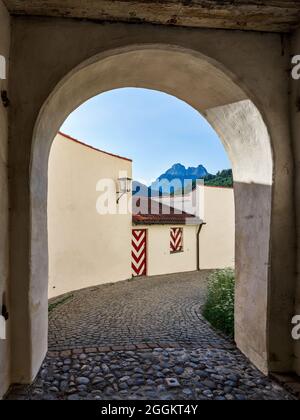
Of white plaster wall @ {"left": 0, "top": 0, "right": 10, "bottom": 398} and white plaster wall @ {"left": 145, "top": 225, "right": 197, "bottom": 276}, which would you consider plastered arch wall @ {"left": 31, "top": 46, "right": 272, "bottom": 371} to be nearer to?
white plaster wall @ {"left": 0, "top": 0, "right": 10, "bottom": 398}

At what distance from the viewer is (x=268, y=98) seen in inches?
115

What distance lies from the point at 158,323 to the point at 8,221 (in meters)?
3.13

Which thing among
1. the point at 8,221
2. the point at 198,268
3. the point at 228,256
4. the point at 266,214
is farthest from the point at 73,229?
the point at 228,256

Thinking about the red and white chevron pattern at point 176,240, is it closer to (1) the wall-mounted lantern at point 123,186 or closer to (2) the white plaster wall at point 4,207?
(1) the wall-mounted lantern at point 123,186

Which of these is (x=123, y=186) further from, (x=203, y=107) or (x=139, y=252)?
(x=203, y=107)

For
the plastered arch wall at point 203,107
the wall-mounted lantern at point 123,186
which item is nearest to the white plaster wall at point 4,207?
the plastered arch wall at point 203,107

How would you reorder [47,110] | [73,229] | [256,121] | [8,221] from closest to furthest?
[8,221], [47,110], [256,121], [73,229]

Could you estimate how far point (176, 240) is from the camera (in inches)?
500

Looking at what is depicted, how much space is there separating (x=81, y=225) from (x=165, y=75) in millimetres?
5405

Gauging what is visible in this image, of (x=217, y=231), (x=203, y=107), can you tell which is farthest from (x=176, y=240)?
(x=203, y=107)

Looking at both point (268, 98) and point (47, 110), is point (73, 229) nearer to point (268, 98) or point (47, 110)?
point (47, 110)

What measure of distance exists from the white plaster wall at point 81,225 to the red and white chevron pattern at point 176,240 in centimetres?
299

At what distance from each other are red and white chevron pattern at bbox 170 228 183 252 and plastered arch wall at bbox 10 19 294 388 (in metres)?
9.07
